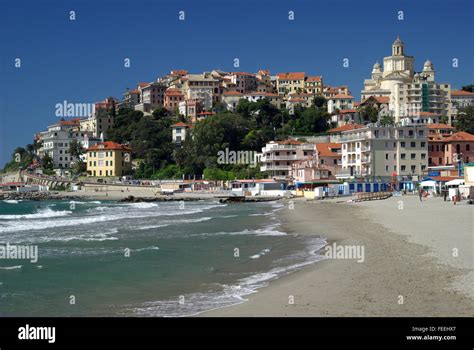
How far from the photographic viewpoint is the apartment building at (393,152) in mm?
67875

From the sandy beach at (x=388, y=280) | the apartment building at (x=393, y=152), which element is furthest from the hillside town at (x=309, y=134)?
the sandy beach at (x=388, y=280)

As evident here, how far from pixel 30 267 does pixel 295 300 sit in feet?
35.7

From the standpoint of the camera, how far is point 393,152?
68.6 metres

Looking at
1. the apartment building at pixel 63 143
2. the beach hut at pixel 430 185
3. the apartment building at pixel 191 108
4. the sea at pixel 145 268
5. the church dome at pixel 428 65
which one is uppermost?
the church dome at pixel 428 65

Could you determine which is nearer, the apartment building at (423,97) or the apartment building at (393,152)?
the apartment building at (393,152)

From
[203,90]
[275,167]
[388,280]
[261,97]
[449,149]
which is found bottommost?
[388,280]

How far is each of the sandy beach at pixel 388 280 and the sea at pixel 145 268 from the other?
3.35ft

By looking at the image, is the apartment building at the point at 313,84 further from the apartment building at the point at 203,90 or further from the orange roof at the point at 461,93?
the orange roof at the point at 461,93

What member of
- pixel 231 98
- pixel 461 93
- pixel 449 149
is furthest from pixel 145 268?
pixel 461 93

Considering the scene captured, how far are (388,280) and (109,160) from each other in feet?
321

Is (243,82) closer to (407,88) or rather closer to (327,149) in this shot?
(407,88)

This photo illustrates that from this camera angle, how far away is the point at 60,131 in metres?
135
